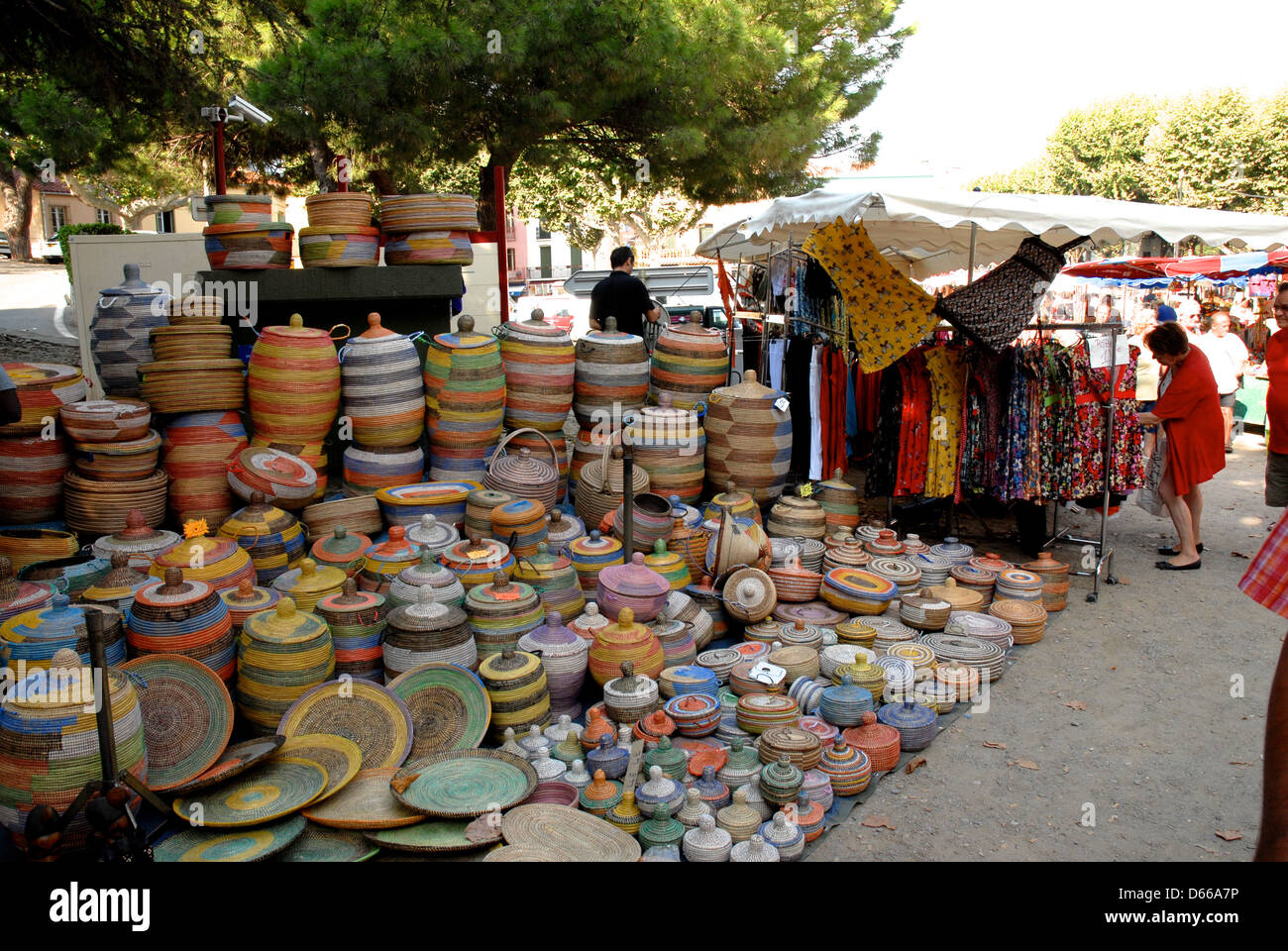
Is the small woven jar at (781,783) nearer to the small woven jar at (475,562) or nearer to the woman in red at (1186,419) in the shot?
the small woven jar at (475,562)

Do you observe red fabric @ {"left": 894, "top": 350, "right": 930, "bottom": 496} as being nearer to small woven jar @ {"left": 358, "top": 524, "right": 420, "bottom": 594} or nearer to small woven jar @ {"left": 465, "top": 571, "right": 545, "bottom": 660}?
small woven jar @ {"left": 465, "top": 571, "right": 545, "bottom": 660}

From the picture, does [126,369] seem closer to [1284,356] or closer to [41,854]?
[41,854]

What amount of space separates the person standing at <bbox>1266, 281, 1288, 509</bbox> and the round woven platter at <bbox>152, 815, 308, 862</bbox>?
5886mm

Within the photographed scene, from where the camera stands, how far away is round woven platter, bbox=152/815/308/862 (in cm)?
253

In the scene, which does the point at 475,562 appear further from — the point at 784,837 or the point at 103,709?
the point at 784,837

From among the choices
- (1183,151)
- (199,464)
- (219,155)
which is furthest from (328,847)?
(1183,151)

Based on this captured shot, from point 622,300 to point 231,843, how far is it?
4764mm

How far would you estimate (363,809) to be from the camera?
281cm

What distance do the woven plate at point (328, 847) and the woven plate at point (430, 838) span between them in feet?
0.13

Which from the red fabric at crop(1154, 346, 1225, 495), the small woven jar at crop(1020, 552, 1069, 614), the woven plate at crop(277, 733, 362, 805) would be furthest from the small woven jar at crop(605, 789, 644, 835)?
the red fabric at crop(1154, 346, 1225, 495)
